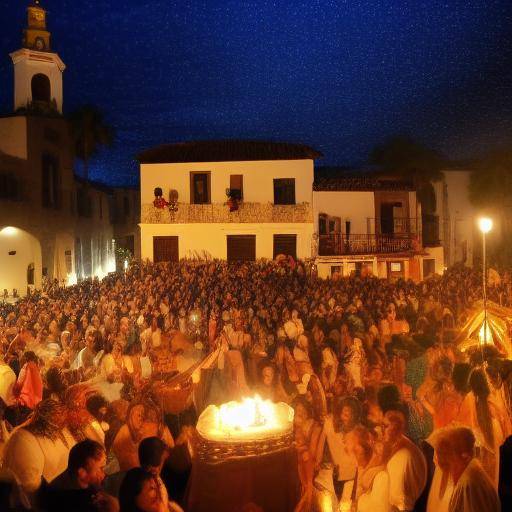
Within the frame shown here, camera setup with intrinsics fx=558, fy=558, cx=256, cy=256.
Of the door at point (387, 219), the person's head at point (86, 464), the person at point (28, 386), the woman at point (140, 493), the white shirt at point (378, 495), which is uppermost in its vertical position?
the door at point (387, 219)

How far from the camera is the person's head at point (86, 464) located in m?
4.32

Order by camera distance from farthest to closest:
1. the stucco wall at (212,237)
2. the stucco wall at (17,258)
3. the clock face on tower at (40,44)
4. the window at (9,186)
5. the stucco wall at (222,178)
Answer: the clock face on tower at (40,44) < the window at (9,186) < the stucco wall at (17,258) < the stucco wall at (222,178) < the stucco wall at (212,237)

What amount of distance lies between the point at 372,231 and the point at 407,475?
7928 mm

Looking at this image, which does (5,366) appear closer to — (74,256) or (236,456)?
(236,456)

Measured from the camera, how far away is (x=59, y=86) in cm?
1802

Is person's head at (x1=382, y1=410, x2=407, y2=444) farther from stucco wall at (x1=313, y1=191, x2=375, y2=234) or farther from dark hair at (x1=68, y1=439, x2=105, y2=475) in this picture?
stucco wall at (x1=313, y1=191, x2=375, y2=234)

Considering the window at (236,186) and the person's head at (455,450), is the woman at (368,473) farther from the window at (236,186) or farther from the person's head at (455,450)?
the window at (236,186)

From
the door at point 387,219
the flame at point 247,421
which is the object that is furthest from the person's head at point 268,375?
the door at point 387,219

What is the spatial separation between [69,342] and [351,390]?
3989 millimetres

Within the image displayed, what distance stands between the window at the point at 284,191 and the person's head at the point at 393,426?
7.36m

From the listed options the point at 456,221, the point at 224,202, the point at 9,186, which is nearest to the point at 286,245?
the point at 224,202

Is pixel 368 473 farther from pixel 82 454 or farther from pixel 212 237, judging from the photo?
pixel 212 237

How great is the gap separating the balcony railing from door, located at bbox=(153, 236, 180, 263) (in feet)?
9.42

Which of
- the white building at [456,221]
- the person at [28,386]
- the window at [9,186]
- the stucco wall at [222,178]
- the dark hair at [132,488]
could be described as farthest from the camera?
the window at [9,186]
